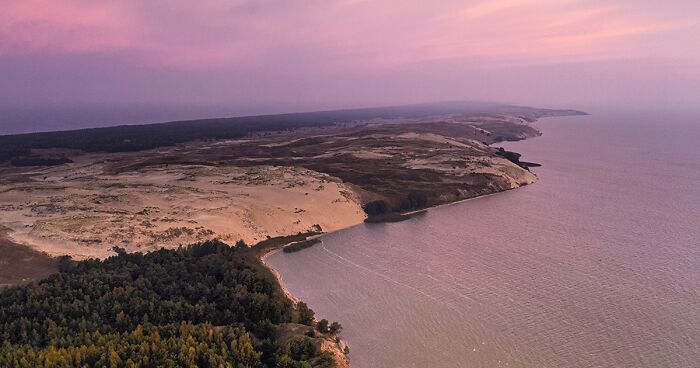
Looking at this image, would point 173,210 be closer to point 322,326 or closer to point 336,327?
point 322,326

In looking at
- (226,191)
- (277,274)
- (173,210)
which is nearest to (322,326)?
(277,274)

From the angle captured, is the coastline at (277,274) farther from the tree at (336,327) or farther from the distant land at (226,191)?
the tree at (336,327)

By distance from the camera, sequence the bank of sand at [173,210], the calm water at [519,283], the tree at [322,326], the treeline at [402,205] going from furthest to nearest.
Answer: the treeline at [402,205] < the bank of sand at [173,210] < the tree at [322,326] < the calm water at [519,283]

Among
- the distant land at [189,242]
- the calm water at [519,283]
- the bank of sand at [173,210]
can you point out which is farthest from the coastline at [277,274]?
the bank of sand at [173,210]

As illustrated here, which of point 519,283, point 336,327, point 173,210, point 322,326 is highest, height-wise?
point 173,210

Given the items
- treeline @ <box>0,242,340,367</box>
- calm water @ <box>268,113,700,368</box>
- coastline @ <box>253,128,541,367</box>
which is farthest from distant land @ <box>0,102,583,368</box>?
calm water @ <box>268,113,700,368</box>

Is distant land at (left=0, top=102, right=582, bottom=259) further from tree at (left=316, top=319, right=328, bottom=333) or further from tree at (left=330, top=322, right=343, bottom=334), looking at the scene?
tree at (left=330, top=322, right=343, bottom=334)
